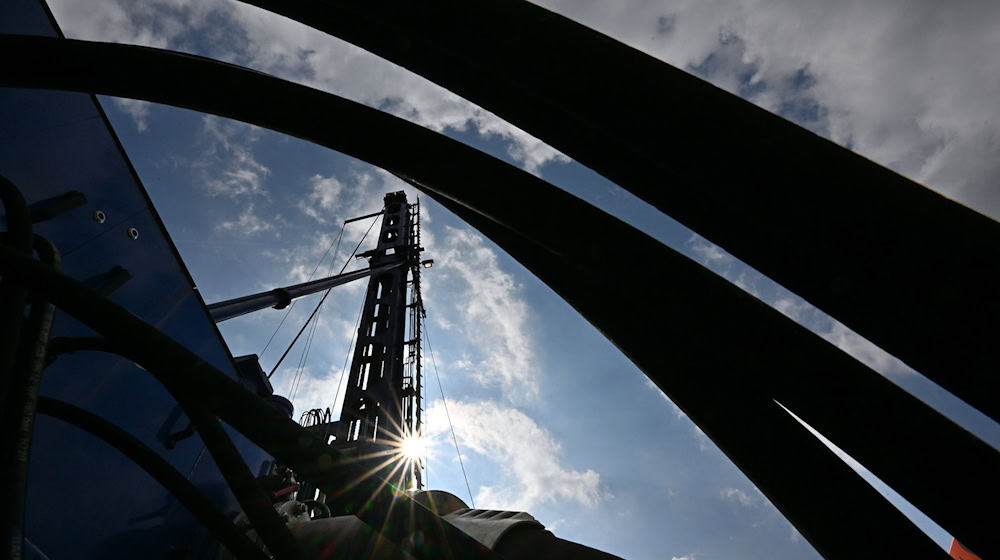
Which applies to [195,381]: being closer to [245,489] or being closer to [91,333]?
[245,489]

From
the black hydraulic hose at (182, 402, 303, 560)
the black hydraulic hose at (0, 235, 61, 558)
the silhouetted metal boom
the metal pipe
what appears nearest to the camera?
the black hydraulic hose at (0, 235, 61, 558)

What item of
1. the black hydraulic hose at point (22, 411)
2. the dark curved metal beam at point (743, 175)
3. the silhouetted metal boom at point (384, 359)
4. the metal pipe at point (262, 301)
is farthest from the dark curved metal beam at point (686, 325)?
the silhouetted metal boom at point (384, 359)

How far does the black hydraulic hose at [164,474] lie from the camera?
50.5 inches

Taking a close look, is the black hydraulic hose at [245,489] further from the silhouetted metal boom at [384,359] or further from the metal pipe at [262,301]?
the silhouetted metal boom at [384,359]

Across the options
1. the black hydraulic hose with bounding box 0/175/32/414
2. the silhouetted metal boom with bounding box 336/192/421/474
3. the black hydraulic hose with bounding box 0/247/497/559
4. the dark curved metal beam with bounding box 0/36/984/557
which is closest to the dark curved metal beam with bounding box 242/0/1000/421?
the dark curved metal beam with bounding box 0/36/984/557

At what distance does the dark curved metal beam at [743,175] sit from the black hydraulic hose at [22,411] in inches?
56.1

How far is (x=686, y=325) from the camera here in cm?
184

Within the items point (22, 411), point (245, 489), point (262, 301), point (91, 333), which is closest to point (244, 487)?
point (245, 489)

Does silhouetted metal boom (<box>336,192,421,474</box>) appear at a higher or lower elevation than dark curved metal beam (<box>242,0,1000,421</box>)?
higher

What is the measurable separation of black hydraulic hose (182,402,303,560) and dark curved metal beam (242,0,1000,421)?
57.1 inches

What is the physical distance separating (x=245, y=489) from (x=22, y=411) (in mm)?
556

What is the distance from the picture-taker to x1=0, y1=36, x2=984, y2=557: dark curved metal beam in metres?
1.49

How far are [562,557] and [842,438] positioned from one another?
1.14m

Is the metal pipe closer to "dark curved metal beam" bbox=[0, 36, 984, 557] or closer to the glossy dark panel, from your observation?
the glossy dark panel
